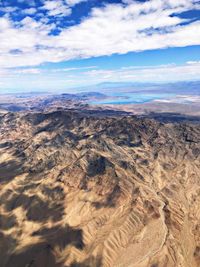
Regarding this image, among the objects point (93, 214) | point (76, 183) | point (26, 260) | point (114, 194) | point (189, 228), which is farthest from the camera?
point (76, 183)

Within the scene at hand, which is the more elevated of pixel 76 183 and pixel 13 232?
pixel 76 183

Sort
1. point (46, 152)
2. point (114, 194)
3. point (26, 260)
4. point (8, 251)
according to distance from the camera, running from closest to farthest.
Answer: point (26, 260)
point (8, 251)
point (114, 194)
point (46, 152)

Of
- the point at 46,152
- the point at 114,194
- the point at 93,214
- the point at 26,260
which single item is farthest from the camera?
the point at 46,152

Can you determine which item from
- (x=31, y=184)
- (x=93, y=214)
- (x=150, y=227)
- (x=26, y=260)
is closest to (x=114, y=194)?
(x=93, y=214)

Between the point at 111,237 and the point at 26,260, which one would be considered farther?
the point at 111,237

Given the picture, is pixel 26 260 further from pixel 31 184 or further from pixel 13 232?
pixel 31 184

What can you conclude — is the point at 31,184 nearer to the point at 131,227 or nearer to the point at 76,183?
the point at 76,183
